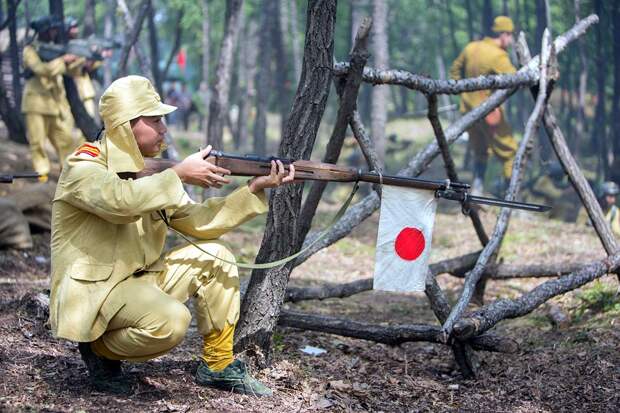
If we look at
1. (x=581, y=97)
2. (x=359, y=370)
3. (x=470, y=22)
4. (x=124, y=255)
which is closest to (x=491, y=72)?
(x=581, y=97)

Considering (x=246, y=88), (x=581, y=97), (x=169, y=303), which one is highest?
(x=246, y=88)

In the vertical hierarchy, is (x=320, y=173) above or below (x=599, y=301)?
above

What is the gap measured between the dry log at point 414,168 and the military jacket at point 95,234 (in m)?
2.07

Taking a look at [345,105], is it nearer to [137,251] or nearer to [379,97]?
[137,251]

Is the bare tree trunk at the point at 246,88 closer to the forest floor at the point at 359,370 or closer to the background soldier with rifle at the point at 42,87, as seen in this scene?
the background soldier with rifle at the point at 42,87

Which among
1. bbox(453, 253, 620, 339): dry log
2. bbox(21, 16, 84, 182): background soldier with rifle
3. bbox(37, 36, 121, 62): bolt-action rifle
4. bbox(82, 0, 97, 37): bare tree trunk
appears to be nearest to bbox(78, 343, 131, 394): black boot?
bbox(453, 253, 620, 339): dry log

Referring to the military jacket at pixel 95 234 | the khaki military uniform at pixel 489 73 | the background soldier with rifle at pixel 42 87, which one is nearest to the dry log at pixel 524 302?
the military jacket at pixel 95 234

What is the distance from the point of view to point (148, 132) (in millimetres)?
4293

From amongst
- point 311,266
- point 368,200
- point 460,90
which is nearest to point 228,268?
point 368,200

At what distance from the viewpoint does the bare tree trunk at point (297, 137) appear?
16.5ft

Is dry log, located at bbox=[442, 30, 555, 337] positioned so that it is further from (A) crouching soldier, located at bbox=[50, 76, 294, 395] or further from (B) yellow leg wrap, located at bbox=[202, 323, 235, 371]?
(A) crouching soldier, located at bbox=[50, 76, 294, 395]

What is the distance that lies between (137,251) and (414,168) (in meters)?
3.17

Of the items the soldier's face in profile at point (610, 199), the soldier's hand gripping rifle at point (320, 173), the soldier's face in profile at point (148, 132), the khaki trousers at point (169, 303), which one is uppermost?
the soldier's face in profile at point (148, 132)

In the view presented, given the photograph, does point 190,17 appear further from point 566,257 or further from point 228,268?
point 228,268
